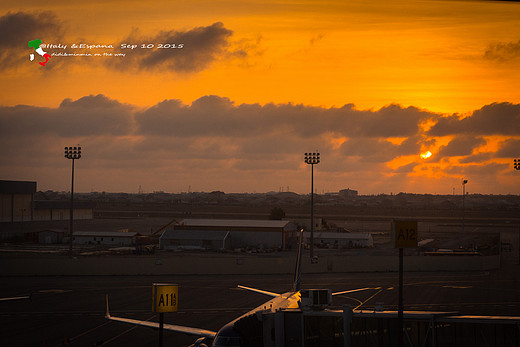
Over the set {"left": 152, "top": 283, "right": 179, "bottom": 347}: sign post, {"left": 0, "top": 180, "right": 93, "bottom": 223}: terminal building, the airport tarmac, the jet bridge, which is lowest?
the airport tarmac

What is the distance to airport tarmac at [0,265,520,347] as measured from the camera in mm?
43531

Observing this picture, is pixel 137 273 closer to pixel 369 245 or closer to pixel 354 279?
pixel 354 279

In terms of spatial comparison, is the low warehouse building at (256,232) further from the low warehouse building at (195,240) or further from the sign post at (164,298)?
the sign post at (164,298)

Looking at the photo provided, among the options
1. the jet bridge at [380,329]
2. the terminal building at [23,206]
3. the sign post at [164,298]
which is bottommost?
the jet bridge at [380,329]

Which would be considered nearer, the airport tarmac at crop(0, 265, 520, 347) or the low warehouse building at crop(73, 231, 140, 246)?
the airport tarmac at crop(0, 265, 520, 347)

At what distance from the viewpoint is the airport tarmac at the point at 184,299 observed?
43.5 m

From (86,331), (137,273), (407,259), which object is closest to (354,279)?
(407,259)

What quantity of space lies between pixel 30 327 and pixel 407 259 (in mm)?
51470

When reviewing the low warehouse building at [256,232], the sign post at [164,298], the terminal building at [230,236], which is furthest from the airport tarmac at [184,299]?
the low warehouse building at [256,232]

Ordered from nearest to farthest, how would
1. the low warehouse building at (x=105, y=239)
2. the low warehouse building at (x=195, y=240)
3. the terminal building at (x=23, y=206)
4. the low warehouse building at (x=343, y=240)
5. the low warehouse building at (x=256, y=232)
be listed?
the low warehouse building at (x=195, y=240) → the low warehouse building at (x=256, y=232) → the low warehouse building at (x=343, y=240) → the low warehouse building at (x=105, y=239) → the terminal building at (x=23, y=206)

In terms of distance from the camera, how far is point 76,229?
142000 mm

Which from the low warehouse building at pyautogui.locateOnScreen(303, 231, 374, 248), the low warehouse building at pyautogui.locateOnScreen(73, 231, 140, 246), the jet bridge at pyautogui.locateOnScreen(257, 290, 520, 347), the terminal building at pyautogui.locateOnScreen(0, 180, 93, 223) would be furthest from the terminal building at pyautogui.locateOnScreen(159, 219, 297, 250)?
the jet bridge at pyautogui.locateOnScreen(257, 290, 520, 347)

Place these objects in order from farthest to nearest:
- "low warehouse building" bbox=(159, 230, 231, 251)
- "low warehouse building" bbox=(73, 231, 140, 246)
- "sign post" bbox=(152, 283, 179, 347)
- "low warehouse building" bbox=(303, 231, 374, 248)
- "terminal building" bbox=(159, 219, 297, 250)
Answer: "low warehouse building" bbox=(73, 231, 140, 246) → "low warehouse building" bbox=(303, 231, 374, 248) → "terminal building" bbox=(159, 219, 297, 250) → "low warehouse building" bbox=(159, 230, 231, 251) → "sign post" bbox=(152, 283, 179, 347)

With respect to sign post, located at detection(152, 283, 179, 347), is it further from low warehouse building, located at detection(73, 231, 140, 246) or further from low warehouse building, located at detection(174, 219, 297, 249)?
low warehouse building, located at detection(73, 231, 140, 246)
